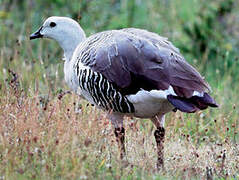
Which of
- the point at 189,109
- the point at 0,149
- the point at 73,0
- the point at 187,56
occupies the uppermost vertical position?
the point at 73,0

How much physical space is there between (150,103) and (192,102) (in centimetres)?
46

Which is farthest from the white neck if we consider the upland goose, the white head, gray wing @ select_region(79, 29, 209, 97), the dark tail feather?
the dark tail feather

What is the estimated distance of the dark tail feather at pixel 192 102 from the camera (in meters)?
5.23

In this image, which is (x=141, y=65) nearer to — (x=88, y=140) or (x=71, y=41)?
(x=88, y=140)

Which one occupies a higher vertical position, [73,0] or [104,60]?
[73,0]

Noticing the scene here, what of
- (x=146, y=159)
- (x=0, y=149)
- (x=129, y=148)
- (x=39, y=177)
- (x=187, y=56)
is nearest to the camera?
(x=39, y=177)

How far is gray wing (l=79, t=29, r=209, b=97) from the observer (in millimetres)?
5434

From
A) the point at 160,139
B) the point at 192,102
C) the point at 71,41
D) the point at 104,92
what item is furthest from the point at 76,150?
the point at 71,41

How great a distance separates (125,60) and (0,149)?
1.59 metres

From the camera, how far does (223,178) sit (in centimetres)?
541

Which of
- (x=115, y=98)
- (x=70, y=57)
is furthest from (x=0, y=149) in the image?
(x=70, y=57)

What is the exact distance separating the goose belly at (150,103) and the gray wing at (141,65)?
60 mm

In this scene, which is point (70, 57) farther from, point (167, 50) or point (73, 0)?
point (73, 0)

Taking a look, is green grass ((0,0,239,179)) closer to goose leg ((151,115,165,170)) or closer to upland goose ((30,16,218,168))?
goose leg ((151,115,165,170))
